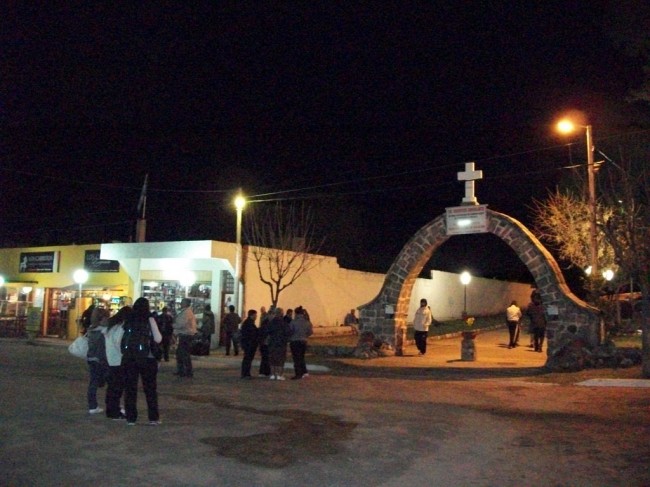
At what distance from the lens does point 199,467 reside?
23.7 ft

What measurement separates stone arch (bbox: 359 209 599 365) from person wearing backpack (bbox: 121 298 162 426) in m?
12.3

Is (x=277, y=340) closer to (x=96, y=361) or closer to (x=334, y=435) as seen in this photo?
(x=96, y=361)

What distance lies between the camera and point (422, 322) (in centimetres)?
2153

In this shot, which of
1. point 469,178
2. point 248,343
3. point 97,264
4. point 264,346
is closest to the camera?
point 248,343

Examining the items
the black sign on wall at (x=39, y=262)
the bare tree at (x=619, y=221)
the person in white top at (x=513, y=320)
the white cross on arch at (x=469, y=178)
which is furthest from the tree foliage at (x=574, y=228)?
the black sign on wall at (x=39, y=262)

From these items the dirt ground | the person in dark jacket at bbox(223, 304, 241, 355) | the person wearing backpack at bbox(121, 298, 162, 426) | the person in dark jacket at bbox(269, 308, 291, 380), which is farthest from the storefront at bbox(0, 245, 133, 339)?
the person wearing backpack at bbox(121, 298, 162, 426)

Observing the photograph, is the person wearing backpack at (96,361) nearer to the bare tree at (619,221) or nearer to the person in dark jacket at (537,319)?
the bare tree at (619,221)

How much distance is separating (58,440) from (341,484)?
12.3ft

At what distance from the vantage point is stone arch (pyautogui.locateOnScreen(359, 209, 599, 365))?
61.0 ft

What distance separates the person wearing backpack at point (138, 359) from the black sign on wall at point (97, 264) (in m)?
22.4

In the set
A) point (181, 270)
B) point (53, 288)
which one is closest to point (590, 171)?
point (181, 270)

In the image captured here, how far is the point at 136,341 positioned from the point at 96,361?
57.5 inches

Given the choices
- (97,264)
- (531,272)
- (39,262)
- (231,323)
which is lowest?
(231,323)

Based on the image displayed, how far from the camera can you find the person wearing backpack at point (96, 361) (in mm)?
10203
